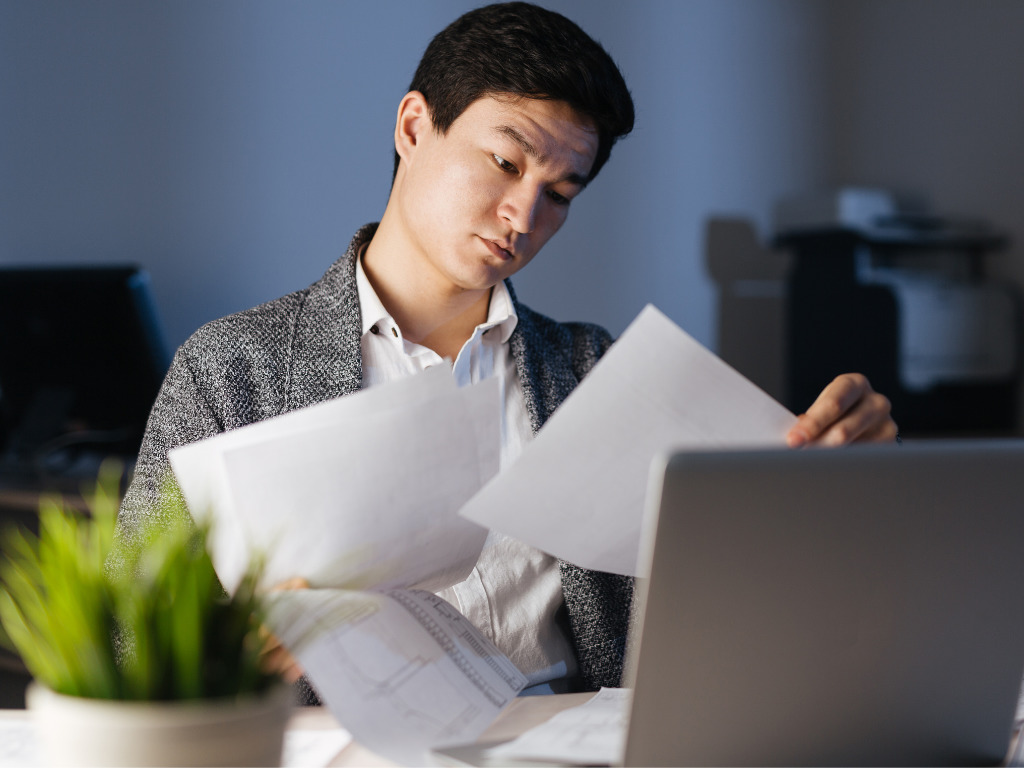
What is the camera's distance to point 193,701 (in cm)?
42

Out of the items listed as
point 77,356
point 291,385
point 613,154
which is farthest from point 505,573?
point 613,154

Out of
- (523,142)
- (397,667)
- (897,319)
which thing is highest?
(523,142)

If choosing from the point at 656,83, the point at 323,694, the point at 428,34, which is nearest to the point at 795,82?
the point at 656,83

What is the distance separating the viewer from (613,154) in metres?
2.89

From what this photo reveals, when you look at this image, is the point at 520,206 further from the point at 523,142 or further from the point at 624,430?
the point at 624,430

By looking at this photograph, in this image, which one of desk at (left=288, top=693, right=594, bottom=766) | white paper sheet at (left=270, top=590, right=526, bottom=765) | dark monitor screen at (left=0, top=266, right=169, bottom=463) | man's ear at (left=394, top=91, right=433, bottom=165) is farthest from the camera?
dark monitor screen at (left=0, top=266, right=169, bottom=463)

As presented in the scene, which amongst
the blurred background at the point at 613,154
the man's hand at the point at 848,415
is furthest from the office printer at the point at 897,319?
the man's hand at the point at 848,415

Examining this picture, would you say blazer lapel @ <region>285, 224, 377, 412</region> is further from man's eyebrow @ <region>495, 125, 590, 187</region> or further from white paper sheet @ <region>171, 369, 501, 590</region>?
white paper sheet @ <region>171, 369, 501, 590</region>

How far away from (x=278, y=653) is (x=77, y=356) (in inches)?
56.1

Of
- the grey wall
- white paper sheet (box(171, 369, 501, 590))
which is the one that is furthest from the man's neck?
the grey wall

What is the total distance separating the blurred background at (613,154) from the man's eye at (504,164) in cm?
123

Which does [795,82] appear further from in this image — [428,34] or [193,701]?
[193,701]

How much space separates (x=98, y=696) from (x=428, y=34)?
2149 millimetres

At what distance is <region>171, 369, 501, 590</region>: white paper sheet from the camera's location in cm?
60
